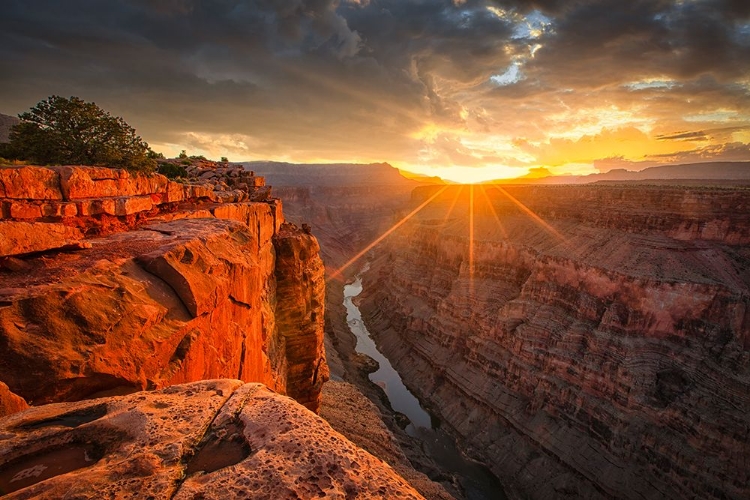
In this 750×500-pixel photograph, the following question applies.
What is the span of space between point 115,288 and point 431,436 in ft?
96.4

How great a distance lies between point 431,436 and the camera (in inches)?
1169

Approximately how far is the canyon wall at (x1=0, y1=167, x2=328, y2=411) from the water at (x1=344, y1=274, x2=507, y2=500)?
68.4ft

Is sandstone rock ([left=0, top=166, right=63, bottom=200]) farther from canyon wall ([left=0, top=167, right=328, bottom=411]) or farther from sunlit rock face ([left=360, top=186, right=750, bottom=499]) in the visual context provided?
sunlit rock face ([left=360, top=186, right=750, bottom=499])

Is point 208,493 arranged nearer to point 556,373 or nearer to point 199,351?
point 199,351

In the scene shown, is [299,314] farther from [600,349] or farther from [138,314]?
[600,349]

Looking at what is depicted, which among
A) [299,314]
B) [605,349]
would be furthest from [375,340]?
[299,314]

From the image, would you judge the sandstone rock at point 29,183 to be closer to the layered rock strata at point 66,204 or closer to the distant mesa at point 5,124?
the layered rock strata at point 66,204

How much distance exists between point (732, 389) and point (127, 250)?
30243mm

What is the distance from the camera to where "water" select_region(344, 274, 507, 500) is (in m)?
24.6

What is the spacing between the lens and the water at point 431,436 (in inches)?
968

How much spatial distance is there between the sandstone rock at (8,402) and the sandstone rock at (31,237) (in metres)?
2.61

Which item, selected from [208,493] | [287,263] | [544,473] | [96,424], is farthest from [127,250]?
[544,473]

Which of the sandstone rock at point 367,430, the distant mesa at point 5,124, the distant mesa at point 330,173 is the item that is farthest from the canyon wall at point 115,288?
the distant mesa at point 330,173

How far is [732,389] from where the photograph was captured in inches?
821
